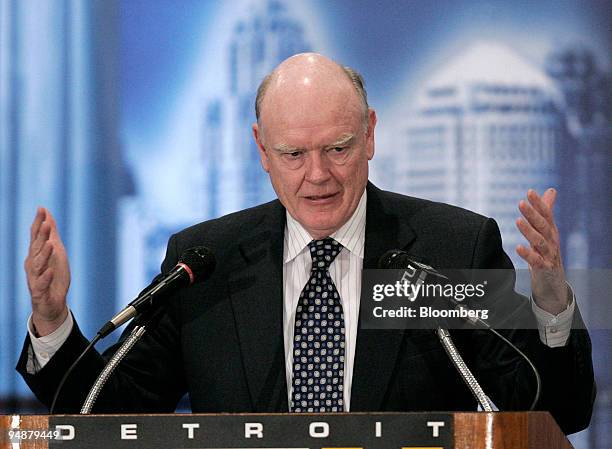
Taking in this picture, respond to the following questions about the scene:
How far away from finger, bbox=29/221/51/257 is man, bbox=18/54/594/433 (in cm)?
3

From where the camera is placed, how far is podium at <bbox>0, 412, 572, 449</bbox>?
1.47 meters

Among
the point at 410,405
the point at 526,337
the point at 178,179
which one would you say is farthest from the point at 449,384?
the point at 178,179

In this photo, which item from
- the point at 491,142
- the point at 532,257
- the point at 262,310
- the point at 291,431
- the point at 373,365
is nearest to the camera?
the point at 291,431

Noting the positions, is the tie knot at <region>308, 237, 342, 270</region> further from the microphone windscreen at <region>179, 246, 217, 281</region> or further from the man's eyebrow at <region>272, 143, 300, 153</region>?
the microphone windscreen at <region>179, 246, 217, 281</region>

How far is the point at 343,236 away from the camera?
2.30 m

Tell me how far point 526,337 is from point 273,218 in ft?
2.31

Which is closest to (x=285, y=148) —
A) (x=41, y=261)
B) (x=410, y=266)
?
(x=410, y=266)

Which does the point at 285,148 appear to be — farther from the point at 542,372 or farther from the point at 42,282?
the point at 542,372

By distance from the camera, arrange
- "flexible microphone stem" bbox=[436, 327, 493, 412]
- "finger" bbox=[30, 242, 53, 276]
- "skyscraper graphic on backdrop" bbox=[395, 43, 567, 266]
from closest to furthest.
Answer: "flexible microphone stem" bbox=[436, 327, 493, 412] < "finger" bbox=[30, 242, 53, 276] < "skyscraper graphic on backdrop" bbox=[395, 43, 567, 266]

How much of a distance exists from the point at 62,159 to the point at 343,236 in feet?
4.68

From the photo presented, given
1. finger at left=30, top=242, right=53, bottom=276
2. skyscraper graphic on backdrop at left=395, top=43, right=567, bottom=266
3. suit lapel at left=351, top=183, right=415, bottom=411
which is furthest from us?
skyscraper graphic on backdrop at left=395, top=43, right=567, bottom=266

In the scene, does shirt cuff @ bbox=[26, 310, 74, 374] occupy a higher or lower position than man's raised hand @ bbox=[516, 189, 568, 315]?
lower

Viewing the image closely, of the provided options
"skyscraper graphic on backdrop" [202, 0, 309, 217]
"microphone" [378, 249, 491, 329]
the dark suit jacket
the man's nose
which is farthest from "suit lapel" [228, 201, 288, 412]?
"skyscraper graphic on backdrop" [202, 0, 309, 217]

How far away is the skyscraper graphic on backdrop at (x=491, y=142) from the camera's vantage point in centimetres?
328
